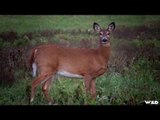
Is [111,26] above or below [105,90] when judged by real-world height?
above

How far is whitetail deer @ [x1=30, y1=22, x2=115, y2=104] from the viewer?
8.39 m

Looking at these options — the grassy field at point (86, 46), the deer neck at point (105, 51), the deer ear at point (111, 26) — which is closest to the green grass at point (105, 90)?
the grassy field at point (86, 46)

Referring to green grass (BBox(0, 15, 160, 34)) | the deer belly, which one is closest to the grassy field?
green grass (BBox(0, 15, 160, 34))

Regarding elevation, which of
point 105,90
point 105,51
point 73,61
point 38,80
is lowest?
point 105,90

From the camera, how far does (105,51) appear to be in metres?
8.59

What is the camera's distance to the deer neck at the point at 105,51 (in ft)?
28.1

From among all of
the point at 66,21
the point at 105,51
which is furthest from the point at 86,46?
the point at 66,21

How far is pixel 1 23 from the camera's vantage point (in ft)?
28.3

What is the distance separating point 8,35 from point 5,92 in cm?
81

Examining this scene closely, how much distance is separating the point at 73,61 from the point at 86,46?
0.31m

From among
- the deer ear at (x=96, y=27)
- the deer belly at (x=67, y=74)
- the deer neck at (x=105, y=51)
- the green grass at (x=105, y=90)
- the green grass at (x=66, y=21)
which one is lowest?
the green grass at (x=105, y=90)

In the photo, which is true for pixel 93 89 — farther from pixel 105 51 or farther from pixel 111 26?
pixel 111 26

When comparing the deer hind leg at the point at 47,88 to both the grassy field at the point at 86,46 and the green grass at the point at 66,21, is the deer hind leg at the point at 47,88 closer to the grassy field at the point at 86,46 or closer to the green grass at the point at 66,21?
the grassy field at the point at 86,46
